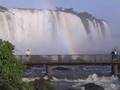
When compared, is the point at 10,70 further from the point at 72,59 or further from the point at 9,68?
the point at 72,59

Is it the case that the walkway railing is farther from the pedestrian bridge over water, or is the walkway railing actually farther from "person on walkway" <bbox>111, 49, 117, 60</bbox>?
"person on walkway" <bbox>111, 49, 117, 60</bbox>

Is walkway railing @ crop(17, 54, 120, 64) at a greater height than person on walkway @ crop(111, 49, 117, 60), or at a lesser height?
lesser

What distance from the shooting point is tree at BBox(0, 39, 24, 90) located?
855 inches

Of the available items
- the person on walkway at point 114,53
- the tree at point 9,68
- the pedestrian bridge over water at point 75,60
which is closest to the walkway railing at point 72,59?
the pedestrian bridge over water at point 75,60

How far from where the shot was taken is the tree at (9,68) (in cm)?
2172

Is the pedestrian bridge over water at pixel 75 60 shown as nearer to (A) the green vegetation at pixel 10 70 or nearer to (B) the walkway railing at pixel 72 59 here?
(B) the walkway railing at pixel 72 59

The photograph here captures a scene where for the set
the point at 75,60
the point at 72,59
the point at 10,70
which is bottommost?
the point at 10,70

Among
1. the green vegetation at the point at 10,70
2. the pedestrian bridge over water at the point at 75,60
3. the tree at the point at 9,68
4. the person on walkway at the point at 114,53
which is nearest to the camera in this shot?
the green vegetation at the point at 10,70

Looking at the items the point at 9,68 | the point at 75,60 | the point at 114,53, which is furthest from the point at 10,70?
the point at 75,60

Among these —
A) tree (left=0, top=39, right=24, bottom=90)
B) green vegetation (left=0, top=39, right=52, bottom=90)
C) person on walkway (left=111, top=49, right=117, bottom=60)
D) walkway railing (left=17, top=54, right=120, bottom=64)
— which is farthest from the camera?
walkway railing (left=17, top=54, right=120, bottom=64)

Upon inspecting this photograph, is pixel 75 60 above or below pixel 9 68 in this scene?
above

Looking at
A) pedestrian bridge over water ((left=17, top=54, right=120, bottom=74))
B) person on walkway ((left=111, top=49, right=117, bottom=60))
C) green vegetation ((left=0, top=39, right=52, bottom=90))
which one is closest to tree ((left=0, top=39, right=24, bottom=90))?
green vegetation ((left=0, top=39, right=52, bottom=90))

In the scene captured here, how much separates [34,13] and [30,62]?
47724 millimetres

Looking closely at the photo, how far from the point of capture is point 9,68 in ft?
73.7
